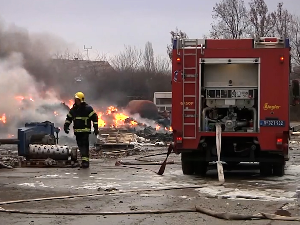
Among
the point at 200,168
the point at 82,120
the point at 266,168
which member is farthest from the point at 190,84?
the point at 82,120

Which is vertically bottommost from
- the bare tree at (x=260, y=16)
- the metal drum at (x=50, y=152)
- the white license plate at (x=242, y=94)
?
the metal drum at (x=50, y=152)

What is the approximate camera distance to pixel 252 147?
1170cm

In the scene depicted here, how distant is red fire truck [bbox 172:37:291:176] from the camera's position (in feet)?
37.7

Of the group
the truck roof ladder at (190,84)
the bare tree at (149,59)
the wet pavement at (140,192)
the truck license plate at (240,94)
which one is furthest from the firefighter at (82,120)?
the bare tree at (149,59)

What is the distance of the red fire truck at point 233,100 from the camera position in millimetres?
11492

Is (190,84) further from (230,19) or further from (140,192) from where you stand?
(230,19)

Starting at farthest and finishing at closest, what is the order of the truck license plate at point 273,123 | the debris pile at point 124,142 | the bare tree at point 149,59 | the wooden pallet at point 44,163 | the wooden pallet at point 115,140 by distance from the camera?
the bare tree at point 149,59, the wooden pallet at point 115,140, the debris pile at point 124,142, the wooden pallet at point 44,163, the truck license plate at point 273,123

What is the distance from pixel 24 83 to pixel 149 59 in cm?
4333

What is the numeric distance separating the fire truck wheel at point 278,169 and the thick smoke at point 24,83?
60.0 feet

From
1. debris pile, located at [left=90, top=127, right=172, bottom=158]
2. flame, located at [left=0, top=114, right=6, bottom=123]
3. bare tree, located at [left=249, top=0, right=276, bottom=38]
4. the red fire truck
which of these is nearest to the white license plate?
the red fire truck

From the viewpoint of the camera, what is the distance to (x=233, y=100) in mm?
12039

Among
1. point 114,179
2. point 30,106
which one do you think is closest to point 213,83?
point 114,179

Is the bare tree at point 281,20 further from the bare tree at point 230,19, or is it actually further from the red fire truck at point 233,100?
the red fire truck at point 233,100

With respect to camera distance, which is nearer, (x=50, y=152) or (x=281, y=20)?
(x=50, y=152)
